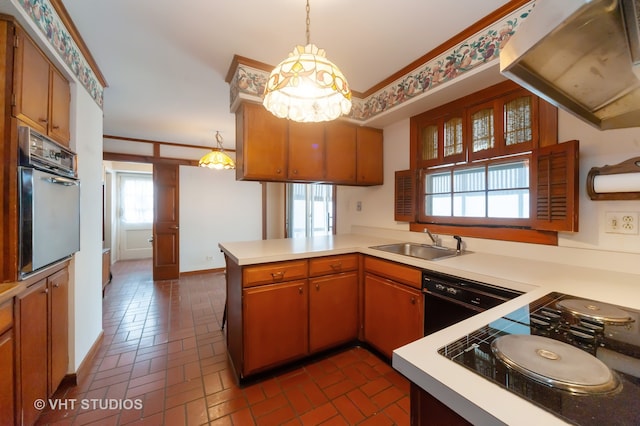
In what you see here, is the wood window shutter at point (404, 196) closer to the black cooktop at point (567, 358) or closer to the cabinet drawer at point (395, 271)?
the cabinet drawer at point (395, 271)

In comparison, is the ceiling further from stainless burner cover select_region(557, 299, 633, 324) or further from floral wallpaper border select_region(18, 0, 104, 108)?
stainless burner cover select_region(557, 299, 633, 324)

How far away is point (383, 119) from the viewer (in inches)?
101

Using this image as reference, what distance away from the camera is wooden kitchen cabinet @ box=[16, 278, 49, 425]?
48.5 inches

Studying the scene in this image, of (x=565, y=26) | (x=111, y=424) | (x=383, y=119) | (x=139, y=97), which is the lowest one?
(x=111, y=424)

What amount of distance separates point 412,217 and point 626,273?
135cm

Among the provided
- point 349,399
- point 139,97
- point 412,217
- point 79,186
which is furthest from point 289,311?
point 139,97

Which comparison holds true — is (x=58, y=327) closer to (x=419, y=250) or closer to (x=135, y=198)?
(x=419, y=250)

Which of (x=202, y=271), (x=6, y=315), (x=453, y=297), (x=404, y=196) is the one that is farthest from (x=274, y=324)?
(x=202, y=271)

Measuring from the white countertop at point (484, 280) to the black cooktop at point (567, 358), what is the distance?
0.04 m

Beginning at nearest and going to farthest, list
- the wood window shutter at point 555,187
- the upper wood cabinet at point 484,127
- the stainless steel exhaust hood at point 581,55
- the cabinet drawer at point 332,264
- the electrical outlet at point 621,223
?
the stainless steel exhaust hood at point 581,55
the electrical outlet at point 621,223
the wood window shutter at point 555,187
the upper wood cabinet at point 484,127
the cabinet drawer at point 332,264

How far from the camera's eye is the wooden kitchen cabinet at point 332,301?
198 centimetres

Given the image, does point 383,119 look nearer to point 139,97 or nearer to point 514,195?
point 514,195

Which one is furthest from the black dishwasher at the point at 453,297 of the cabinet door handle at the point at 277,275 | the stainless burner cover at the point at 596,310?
the cabinet door handle at the point at 277,275

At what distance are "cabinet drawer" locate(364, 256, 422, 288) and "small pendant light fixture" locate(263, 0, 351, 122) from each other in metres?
1.13
